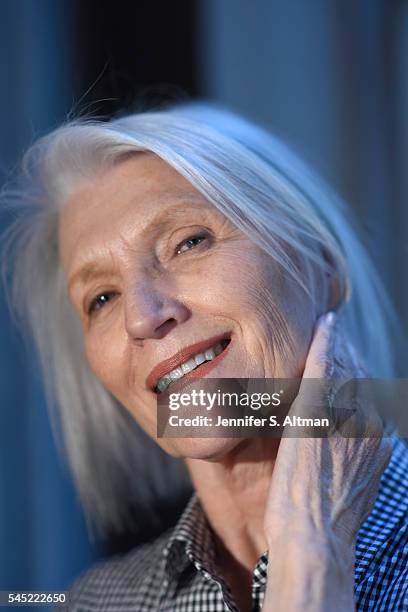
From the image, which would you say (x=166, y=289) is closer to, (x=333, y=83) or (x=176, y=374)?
(x=176, y=374)

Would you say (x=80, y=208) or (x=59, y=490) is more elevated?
(x=80, y=208)

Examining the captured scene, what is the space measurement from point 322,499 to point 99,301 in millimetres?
546

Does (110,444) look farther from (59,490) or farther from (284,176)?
(284,176)

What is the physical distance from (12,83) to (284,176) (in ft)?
2.78

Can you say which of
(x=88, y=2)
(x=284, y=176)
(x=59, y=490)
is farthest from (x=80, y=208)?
(x=88, y=2)

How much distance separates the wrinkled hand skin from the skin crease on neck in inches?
2.9

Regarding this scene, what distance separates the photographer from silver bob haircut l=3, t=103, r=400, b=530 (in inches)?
46.8

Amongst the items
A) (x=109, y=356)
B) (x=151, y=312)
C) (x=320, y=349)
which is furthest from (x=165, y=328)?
(x=320, y=349)

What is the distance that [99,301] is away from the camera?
1.26 m

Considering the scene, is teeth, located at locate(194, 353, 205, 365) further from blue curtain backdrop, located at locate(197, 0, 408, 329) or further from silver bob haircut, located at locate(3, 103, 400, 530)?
blue curtain backdrop, located at locate(197, 0, 408, 329)

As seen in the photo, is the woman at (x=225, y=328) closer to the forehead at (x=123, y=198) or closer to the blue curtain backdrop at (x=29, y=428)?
the forehead at (x=123, y=198)

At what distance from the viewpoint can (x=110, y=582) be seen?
4.59 feet

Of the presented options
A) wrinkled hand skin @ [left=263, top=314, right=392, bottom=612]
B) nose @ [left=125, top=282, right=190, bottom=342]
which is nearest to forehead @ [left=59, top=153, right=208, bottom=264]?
nose @ [left=125, top=282, right=190, bottom=342]

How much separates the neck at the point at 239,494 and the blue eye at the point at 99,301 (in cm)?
34
